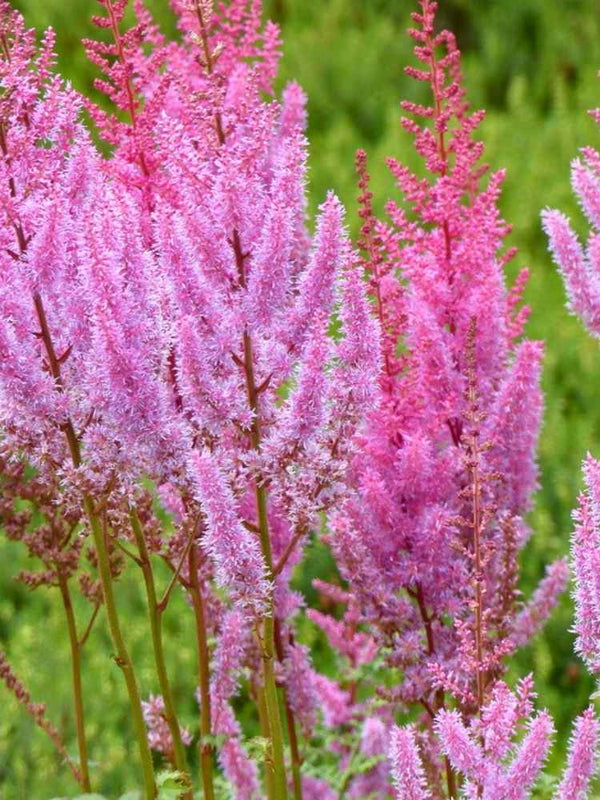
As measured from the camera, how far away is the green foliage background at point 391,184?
4895 millimetres

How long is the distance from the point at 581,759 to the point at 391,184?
223 inches

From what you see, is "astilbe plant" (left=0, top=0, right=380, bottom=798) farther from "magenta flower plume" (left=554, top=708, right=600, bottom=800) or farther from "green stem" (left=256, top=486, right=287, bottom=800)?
"magenta flower plume" (left=554, top=708, right=600, bottom=800)

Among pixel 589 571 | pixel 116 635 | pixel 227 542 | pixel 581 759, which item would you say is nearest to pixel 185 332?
pixel 227 542

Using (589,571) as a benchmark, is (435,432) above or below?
above

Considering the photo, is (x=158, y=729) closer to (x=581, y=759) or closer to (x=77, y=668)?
(x=77, y=668)

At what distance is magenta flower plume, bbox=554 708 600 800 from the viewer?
2.23 m

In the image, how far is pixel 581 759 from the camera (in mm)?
2264

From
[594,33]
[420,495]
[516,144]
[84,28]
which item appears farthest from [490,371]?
[84,28]

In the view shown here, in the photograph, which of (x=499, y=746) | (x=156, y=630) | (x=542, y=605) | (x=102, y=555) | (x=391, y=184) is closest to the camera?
(x=499, y=746)

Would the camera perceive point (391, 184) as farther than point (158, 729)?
Yes

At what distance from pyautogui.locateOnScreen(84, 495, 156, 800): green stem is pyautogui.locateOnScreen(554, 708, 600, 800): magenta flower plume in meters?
0.71

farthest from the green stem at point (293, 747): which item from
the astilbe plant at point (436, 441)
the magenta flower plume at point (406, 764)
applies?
the magenta flower plume at point (406, 764)

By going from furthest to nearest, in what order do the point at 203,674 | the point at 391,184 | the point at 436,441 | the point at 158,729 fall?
the point at 391,184 → the point at 158,729 → the point at 436,441 → the point at 203,674

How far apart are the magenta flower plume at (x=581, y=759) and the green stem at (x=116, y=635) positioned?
27.9 inches
